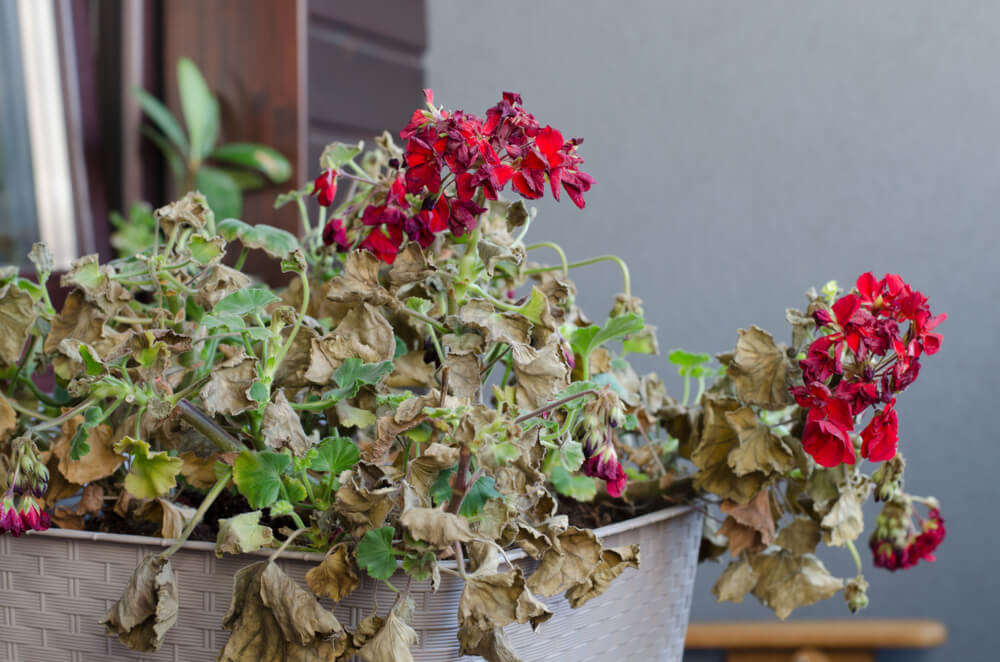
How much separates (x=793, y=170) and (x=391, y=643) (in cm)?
171

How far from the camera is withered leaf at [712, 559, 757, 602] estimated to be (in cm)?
54

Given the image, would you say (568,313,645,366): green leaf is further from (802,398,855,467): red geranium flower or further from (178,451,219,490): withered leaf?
(178,451,219,490): withered leaf

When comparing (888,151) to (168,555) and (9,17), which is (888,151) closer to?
(9,17)

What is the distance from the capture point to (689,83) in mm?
1900

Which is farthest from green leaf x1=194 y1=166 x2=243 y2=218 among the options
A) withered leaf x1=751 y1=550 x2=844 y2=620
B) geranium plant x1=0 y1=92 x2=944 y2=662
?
withered leaf x1=751 y1=550 x2=844 y2=620

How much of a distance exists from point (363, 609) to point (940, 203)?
5.78 ft

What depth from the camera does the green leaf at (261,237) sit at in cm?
50

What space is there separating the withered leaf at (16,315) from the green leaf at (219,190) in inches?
37.5

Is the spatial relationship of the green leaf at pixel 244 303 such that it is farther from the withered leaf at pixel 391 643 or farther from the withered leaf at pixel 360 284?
the withered leaf at pixel 391 643

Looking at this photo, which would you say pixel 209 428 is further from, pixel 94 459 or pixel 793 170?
pixel 793 170

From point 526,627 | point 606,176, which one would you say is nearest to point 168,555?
point 526,627

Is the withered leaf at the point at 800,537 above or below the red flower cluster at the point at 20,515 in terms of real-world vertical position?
below

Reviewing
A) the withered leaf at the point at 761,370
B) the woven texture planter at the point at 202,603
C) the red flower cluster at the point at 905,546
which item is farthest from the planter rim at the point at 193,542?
the red flower cluster at the point at 905,546

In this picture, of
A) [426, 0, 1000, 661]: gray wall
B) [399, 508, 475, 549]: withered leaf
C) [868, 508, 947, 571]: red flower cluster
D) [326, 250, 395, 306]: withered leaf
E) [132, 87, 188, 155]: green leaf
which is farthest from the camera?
[426, 0, 1000, 661]: gray wall
